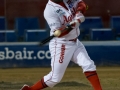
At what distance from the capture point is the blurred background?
52.7ft

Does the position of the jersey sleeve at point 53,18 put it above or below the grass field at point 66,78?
above

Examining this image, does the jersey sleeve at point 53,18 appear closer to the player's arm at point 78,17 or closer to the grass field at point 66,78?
the player's arm at point 78,17

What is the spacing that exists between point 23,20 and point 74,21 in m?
8.27

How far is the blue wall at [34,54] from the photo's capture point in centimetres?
1605

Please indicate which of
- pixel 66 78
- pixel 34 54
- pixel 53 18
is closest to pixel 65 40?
pixel 53 18

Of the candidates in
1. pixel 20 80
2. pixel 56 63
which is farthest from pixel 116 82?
pixel 56 63

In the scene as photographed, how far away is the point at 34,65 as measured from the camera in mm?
16141

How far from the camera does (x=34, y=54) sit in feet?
52.7

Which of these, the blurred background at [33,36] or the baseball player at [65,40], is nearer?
the baseball player at [65,40]

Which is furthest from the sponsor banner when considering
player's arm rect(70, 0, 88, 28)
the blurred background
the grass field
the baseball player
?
player's arm rect(70, 0, 88, 28)

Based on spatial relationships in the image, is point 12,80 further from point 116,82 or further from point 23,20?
point 23,20

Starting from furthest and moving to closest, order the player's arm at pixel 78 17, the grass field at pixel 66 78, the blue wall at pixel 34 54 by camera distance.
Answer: the blue wall at pixel 34 54 < the grass field at pixel 66 78 < the player's arm at pixel 78 17

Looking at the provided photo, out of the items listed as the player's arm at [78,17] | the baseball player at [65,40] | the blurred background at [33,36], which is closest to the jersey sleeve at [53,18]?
the baseball player at [65,40]

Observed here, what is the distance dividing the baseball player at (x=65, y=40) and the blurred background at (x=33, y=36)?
745 centimetres
